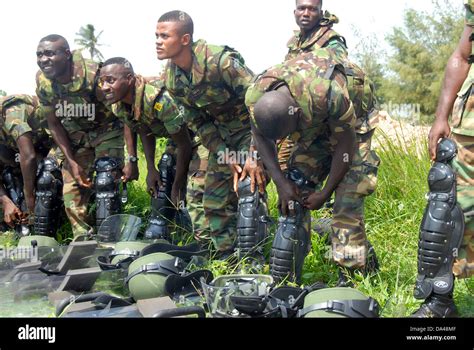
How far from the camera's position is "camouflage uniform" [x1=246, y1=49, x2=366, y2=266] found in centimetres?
334

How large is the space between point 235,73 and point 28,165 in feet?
7.60

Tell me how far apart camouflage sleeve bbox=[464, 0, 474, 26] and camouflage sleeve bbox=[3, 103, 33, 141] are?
4.03 m

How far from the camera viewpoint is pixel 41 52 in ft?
17.0

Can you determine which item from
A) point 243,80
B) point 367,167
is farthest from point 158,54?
point 367,167

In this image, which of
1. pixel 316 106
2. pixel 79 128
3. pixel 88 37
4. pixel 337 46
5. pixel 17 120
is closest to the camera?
pixel 316 106

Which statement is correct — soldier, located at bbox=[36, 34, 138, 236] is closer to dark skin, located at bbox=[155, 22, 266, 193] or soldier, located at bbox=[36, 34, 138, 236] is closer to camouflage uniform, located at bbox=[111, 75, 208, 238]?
camouflage uniform, located at bbox=[111, 75, 208, 238]

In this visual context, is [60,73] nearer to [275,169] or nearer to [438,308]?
[275,169]

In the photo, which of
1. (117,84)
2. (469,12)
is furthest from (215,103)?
(469,12)

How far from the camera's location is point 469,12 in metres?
2.97

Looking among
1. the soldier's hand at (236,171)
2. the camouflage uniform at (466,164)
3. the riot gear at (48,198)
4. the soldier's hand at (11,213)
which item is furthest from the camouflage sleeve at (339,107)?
the soldier's hand at (11,213)

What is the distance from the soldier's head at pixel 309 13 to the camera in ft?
16.5
